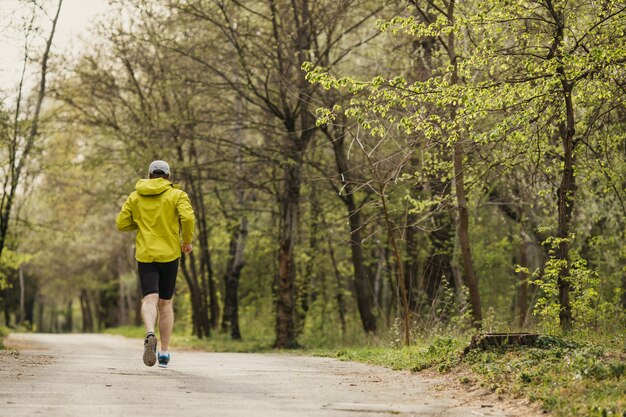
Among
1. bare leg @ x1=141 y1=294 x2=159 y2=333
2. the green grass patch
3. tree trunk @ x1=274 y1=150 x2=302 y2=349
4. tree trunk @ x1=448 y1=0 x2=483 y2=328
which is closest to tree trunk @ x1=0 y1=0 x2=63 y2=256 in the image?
tree trunk @ x1=274 y1=150 x2=302 y2=349

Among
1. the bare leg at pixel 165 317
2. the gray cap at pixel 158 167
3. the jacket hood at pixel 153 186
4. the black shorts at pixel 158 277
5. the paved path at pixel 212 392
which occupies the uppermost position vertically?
the gray cap at pixel 158 167

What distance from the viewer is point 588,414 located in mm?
5613

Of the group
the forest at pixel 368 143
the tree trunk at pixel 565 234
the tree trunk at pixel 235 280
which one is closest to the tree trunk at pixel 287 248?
the forest at pixel 368 143

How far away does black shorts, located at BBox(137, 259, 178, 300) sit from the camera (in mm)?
8758

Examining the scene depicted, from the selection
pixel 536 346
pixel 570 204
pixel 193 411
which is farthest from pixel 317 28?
pixel 193 411

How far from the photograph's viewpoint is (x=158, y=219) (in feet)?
29.2

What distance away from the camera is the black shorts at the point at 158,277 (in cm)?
876

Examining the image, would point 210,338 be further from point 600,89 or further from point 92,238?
point 600,89

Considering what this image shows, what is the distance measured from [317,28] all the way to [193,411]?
49.2 ft

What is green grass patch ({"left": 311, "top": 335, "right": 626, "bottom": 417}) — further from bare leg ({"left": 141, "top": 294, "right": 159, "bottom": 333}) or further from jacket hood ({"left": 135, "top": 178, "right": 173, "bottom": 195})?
jacket hood ({"left": 135, "top": 178, "right": 173, "bottom": 195})

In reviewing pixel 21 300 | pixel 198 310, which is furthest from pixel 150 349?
pixel 21 300

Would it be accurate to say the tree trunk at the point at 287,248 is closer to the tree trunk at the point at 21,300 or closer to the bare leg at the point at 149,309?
the bare leg at the point at 149,309

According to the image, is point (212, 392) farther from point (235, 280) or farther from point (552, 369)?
point (235, 280)

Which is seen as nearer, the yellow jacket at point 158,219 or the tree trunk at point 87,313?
the yellow jacket at point 158,219
